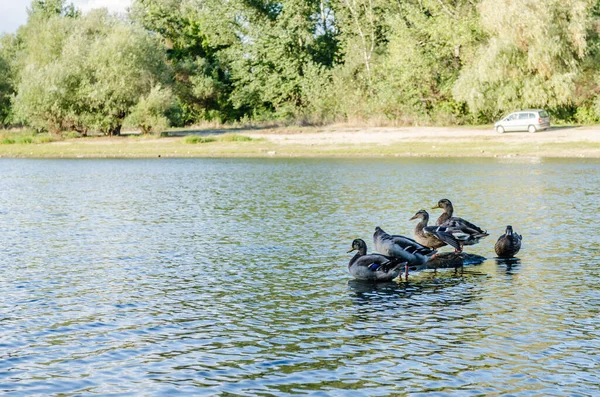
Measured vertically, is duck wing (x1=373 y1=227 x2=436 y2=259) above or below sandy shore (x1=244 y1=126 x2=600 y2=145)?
below

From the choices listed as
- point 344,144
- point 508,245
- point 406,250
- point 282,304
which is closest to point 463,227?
point 508,245

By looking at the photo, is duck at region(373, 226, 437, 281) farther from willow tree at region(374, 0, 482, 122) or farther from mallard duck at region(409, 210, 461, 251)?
willow tree at region(374, 0, 482, 122)

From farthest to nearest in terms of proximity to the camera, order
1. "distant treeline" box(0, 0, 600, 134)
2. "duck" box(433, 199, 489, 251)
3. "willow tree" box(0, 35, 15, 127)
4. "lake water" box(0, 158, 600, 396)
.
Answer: "willow tree" box(0, 35, 15, 127) → "distant treeline" box(0, 0, 600, 134) → "duck" box(433, 199, 489, 251) → "lake water" box(0, 158, 600, 396)

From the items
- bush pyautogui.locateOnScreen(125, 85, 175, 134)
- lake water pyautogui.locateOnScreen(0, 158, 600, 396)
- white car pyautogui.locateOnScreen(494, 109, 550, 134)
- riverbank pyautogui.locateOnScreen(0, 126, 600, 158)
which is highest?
bush pyautogui.locateOnScreen(125, 85, 175, 134)

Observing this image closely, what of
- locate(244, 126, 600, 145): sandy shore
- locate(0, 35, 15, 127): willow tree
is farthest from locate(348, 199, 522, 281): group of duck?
locate(0, 35, 15, 127): willow tree

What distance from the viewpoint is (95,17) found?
9044cm

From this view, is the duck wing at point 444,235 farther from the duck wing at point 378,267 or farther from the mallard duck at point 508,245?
the duck wing at point 378,267

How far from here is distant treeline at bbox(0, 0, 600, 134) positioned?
2729 inches

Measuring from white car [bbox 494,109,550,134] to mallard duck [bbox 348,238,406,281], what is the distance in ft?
169

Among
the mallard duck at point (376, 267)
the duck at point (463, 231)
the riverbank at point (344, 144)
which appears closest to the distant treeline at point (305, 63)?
the riverbank at point (344, 144)

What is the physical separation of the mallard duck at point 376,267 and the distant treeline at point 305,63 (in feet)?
176

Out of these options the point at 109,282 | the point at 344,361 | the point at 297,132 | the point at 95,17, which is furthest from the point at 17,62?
the point at 344,361

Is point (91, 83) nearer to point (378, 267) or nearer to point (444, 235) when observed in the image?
point (444, 235)

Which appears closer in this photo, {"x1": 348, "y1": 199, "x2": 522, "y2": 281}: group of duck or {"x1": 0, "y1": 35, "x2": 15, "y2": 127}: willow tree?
{"x1": 348, "y1": 199, "x2": 522, "y2": 281}: group of duck
